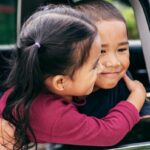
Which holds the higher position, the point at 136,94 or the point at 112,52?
the point at 112,52

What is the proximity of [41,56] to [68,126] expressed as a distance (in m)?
0.25

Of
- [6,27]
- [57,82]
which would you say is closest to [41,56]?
[57,82]

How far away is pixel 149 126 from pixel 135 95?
17 cm

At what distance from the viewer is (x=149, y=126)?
6.34 feet

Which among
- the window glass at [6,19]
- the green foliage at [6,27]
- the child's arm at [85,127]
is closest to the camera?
the child's arm at [85,127]

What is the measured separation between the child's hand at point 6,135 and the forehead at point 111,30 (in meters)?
0.50

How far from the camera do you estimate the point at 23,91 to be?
1.89 meters

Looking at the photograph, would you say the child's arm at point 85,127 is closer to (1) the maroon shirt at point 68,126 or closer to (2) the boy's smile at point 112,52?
(1) the maroon shirt at point 68,126

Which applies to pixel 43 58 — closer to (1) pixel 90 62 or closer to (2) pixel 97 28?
(1) pixel 90 62

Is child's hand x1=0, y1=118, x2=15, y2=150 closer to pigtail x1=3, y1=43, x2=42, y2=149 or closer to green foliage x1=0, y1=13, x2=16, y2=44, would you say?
pigtail x1=3, y1=43, x2=42, y2=149

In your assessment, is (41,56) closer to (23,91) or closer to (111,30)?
(23,91)

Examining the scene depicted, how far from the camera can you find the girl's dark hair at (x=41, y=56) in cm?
184

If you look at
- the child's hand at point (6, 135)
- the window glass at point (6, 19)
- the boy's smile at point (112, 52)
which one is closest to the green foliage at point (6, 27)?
the window glass at point (6, 19)

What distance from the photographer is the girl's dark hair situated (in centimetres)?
184
